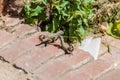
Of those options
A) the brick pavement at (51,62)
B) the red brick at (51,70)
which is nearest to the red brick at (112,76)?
the brick pavement at (51,62)

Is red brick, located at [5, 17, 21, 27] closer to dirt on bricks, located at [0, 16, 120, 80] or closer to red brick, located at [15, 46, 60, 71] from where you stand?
dirt on bricks, located at [0, 16, 120, 80]

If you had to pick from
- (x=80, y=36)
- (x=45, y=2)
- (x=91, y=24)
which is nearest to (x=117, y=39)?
(x=91, y=24)

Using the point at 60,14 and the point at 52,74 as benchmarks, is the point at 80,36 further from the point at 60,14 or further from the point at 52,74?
the point at 52,74

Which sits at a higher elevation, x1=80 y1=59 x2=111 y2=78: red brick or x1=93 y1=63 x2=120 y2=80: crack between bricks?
x1=80 y1=59 x2=111 y2=78: red brick

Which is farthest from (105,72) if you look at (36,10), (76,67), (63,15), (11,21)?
(11,21)

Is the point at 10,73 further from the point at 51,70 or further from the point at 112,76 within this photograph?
the point at 112,76

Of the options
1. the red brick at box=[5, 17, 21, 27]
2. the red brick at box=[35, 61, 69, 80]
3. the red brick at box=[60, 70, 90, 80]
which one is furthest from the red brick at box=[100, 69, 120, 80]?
the red brick at box=[5, 17, 21, 27]

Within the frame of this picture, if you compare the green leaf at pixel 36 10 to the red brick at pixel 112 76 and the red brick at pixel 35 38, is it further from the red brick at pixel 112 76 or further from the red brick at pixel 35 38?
the red brick at pixel 112 76
